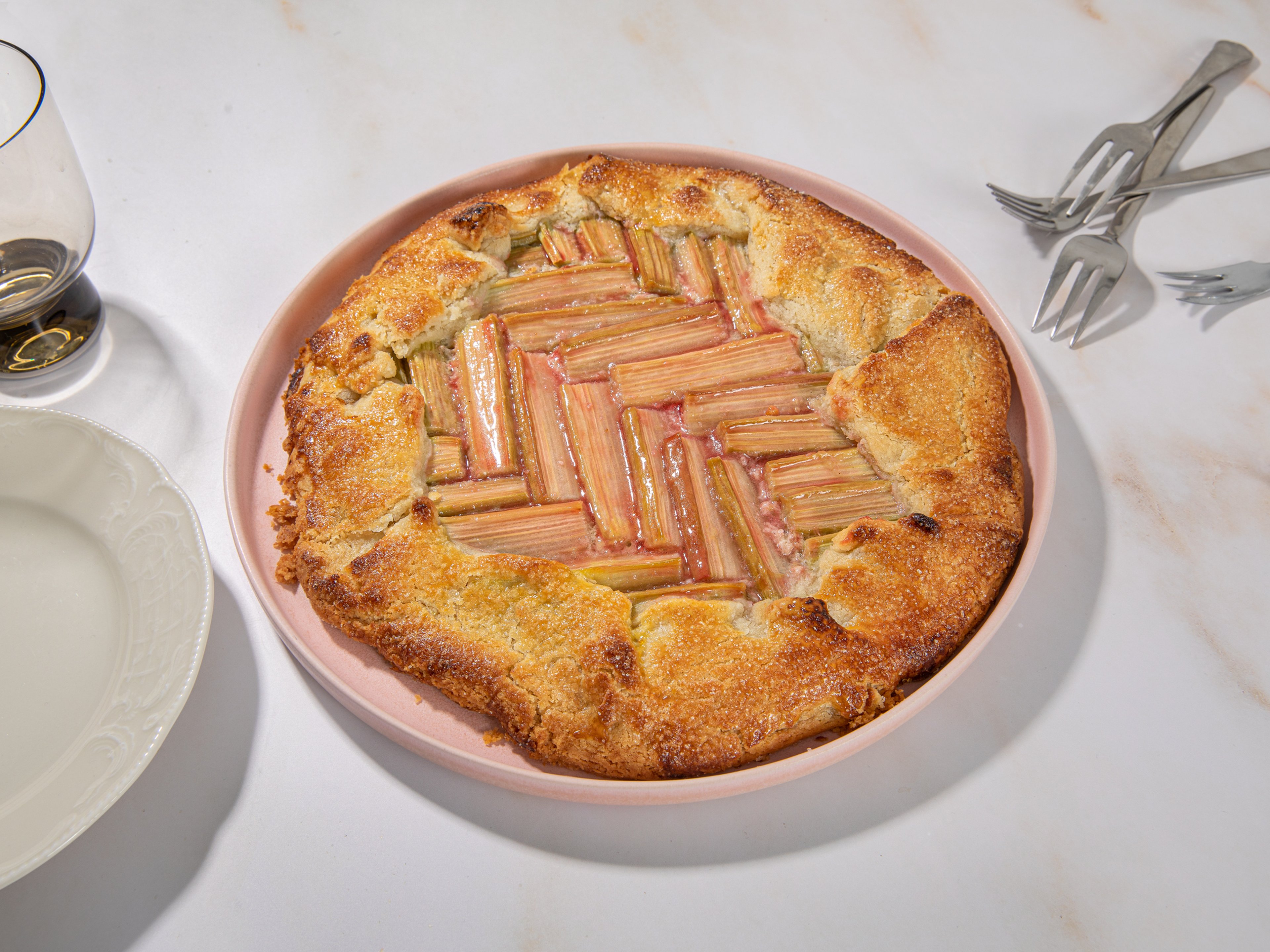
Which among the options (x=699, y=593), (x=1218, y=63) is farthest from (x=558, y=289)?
(x=1218, y=63)

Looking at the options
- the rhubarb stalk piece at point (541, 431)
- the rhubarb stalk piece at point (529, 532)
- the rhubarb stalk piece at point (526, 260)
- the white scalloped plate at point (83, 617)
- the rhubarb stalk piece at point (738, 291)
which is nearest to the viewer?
the white scalloped plate at point (83, 617)

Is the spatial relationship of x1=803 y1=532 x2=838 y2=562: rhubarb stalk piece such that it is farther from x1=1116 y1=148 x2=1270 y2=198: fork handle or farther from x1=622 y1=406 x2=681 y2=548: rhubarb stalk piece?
x1=1116 y1=148 x2=1270 y2=198: fork handle

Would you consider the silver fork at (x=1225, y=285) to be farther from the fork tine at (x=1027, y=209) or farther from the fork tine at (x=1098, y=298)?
the fork tine at (x=1027, y=209)

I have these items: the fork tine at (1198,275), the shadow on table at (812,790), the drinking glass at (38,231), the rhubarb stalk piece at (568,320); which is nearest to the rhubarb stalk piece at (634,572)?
the shadow on table at (812,790)

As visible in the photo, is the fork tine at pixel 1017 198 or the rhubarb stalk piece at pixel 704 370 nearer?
the rhubarb stalk piece at pixel 704 370

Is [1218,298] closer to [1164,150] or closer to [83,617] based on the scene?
[1164,150]

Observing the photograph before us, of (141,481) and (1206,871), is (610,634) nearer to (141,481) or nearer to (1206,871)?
(141,481)

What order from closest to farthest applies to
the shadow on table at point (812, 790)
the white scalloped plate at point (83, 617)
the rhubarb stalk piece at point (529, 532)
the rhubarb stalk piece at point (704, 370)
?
the white scalloped plate at point (83, 617), the shadow on table at point (812, 790), the rhubarb stalk piece at point (529, 532), the rhubarb stalk piece at point (704, 370)
